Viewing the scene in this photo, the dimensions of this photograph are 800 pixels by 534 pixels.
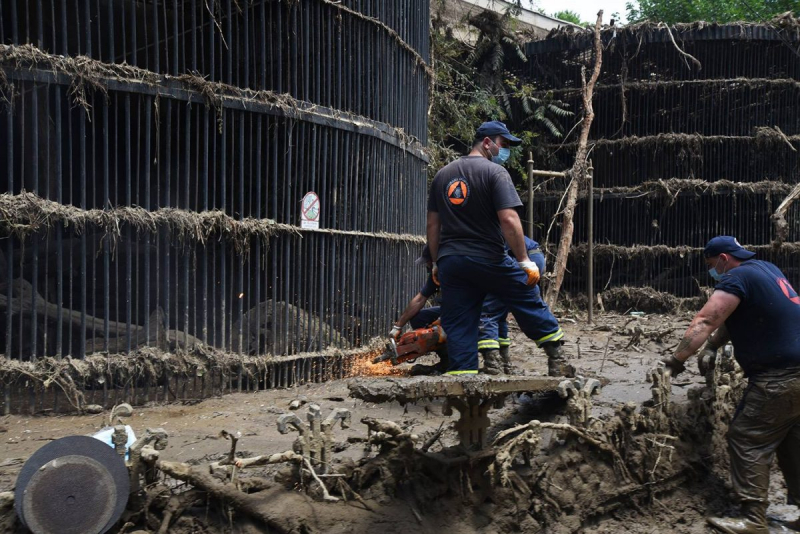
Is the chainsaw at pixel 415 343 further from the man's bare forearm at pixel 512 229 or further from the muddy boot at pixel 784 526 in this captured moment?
the muddy boot at pixel 784 526

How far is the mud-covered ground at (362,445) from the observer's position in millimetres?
4598

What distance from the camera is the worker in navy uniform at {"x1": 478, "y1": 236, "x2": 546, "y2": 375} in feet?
21.5

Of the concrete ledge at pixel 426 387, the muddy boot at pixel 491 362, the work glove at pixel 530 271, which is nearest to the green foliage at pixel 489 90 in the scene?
the muddy boot at pixel 491 362

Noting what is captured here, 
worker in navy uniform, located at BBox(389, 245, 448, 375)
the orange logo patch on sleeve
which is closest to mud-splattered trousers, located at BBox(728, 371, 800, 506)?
the orange logo patch on sleeve

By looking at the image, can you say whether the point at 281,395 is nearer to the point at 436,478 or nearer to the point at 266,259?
the point at 266,259

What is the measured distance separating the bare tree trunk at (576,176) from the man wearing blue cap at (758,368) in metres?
7.62

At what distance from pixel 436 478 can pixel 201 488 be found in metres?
1.51

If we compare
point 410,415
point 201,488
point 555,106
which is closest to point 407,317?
point 410,415

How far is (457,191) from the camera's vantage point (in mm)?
5523

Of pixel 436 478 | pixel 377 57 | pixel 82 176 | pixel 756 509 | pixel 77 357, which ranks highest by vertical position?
pixel 377 57

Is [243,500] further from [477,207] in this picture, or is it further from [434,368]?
[434,368]

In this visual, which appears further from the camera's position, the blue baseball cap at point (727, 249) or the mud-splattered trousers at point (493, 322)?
the mud-splattered trousers at point (493, 322)

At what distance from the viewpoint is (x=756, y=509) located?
5359mm

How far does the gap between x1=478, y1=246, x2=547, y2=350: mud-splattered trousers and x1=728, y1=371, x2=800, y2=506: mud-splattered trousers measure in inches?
78.9
